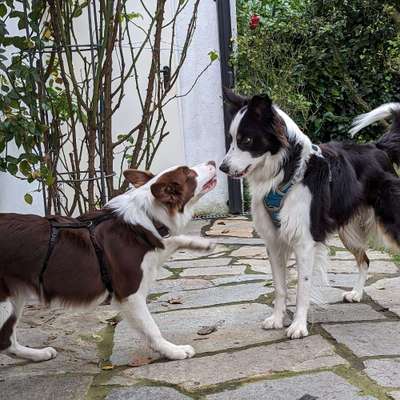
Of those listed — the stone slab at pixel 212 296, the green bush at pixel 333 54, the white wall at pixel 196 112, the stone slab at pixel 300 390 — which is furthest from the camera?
the green bush at pixel 333 54

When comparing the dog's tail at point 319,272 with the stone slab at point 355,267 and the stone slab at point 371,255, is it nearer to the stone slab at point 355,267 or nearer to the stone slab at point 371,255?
the stone slab at point 355,267

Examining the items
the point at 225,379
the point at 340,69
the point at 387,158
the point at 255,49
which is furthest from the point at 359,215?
the point at 340,69

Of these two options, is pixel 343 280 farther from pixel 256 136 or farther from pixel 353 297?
pixel 256 136

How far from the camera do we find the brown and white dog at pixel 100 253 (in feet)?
10.9

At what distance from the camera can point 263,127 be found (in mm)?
3818

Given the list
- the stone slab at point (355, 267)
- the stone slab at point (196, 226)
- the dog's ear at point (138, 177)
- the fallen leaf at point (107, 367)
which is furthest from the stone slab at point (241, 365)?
the stone slab at point (196, 226)

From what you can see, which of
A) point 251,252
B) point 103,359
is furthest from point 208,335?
point 251,252

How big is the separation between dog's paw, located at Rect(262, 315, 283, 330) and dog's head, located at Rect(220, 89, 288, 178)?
93 centimetres

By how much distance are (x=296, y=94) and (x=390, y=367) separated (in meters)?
5.75

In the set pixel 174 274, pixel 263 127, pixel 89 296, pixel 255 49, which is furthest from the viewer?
pixel 255 49

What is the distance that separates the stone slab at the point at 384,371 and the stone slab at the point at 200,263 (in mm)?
2721

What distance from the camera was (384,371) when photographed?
321 cm

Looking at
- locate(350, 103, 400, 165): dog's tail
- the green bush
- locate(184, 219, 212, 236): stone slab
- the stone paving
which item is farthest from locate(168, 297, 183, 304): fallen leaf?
the green bush

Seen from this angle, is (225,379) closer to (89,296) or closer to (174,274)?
(89,296)
